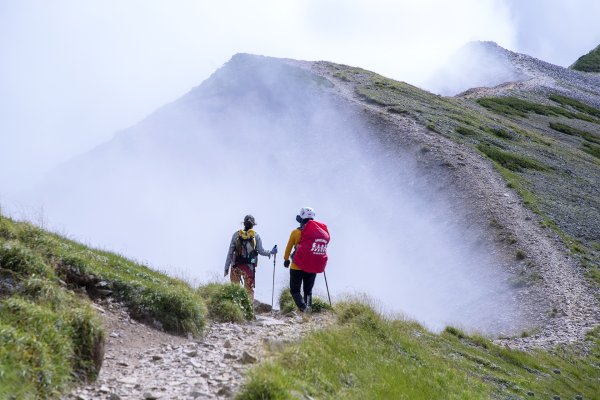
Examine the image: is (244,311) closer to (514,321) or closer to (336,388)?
(336,388)

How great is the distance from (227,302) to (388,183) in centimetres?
3755

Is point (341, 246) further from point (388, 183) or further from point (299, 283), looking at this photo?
point (299, 283)

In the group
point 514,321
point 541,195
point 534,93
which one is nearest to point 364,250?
point 541,195

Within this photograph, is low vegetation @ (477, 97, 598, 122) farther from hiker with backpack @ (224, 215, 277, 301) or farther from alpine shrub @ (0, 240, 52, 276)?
alpine shrub @ (0, 240, 52, 276)

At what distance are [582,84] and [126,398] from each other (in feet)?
411

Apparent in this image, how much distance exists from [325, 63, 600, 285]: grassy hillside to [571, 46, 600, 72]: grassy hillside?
61082mm

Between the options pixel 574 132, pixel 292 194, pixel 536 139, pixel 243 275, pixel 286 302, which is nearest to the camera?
pixel 243 275

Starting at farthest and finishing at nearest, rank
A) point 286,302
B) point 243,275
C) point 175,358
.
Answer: point 286,302 → point 243,275 → point 175,358

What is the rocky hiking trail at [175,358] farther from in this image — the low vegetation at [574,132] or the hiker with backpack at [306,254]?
the low vegetation at [574,132]

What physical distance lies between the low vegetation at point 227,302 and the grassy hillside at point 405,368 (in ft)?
6.64

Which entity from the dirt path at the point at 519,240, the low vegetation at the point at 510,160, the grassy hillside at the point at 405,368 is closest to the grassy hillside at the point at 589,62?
the dirt path at the point at 519,240

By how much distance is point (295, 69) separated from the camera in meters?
81.1

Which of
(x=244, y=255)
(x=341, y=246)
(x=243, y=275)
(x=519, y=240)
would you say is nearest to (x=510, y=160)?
(x=341, y=246)

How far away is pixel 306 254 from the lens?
14.6 m
